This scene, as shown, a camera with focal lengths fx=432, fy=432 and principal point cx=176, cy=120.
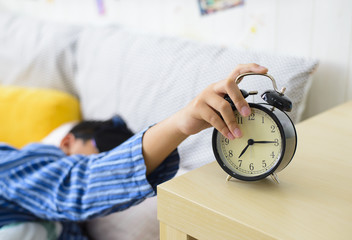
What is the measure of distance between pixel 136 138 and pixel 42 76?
1.05m

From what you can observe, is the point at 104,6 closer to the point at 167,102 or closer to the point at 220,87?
the point at 167,102

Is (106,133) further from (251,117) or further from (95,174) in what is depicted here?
(251,117)

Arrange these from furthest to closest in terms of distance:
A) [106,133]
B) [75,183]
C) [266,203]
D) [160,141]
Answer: [106,133], [75,183], [160,141], [266,203]

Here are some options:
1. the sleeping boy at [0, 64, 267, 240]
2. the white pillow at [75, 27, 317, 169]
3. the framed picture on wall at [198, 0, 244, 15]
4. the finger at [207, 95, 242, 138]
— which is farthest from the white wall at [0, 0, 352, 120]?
the finger at [207, 95, 242, 138]

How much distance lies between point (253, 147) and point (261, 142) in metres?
0.02

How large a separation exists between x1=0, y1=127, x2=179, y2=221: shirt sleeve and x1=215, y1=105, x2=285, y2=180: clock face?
243 mm

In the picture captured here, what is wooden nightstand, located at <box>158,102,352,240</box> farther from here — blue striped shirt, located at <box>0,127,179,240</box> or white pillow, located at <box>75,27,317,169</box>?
white pillow, located at <box>75,27,317,169</box>

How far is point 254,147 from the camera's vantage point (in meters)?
0.72

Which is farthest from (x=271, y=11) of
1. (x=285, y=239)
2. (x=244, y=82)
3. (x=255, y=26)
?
(x=285, y=239)

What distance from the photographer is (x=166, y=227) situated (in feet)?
2.38

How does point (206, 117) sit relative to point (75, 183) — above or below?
above

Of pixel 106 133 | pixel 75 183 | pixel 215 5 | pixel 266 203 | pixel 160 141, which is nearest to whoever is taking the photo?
pixel 266 203

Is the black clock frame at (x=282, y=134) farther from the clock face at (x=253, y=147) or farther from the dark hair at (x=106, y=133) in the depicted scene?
the dark hair at (x=106, y=133)

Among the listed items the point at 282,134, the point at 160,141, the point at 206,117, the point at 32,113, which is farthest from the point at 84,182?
the point at 32,113
